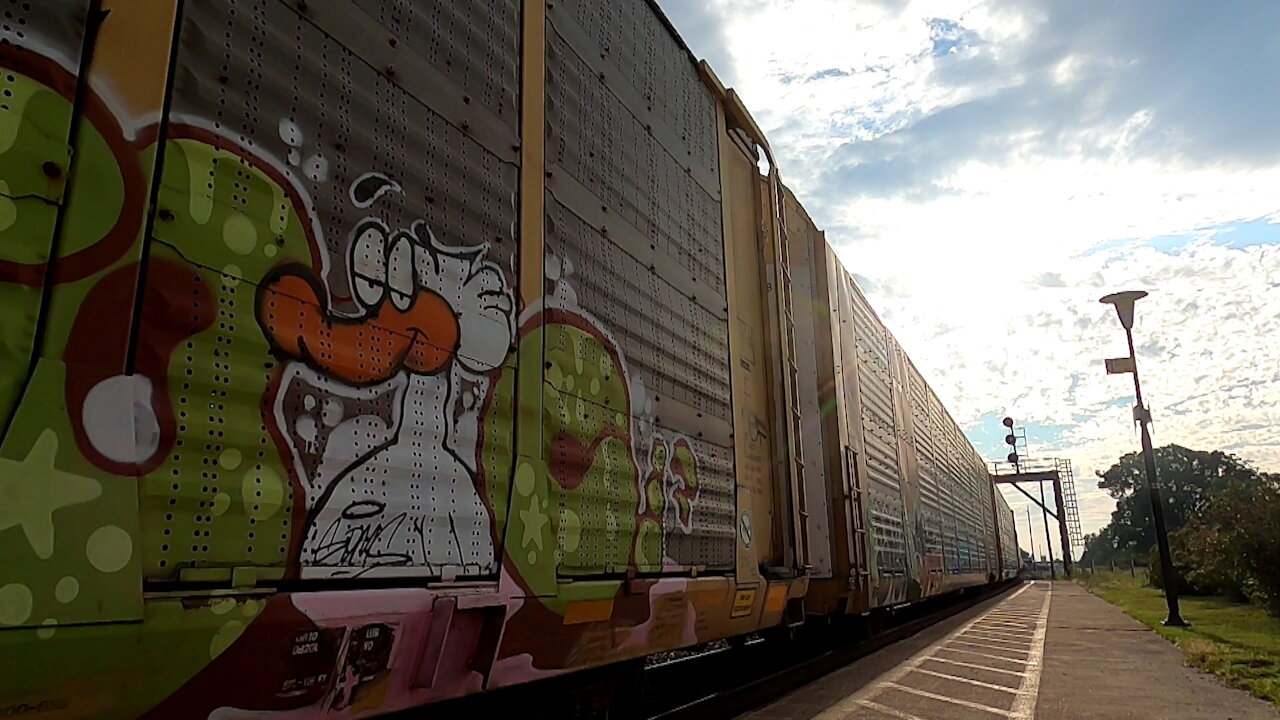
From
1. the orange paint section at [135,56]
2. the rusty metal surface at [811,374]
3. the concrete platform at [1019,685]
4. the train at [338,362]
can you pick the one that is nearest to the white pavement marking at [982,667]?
the concrete platform at [1019,685]

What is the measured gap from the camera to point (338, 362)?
237 cm

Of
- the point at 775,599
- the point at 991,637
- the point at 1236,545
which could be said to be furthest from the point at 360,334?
the point at 1236,545

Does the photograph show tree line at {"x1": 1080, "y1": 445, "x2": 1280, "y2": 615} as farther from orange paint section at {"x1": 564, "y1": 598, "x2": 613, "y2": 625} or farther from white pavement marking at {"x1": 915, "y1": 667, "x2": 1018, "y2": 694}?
orange paint section at {"x1": 564, "y1": 598, "x2": 613, "y2": 625}

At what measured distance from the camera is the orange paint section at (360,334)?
222cm

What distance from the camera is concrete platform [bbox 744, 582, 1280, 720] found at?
5621 millimetres

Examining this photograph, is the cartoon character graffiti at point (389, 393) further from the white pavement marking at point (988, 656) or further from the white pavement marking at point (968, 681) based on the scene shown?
the white pavement marking at point (988, 656)

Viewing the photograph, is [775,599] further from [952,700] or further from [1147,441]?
[1147,441]

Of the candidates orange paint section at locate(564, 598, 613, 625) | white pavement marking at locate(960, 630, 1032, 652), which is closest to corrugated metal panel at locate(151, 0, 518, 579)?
orange paint section at locate(564, 598, 613, 625)

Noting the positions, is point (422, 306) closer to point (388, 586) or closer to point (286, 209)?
point (286, 209)

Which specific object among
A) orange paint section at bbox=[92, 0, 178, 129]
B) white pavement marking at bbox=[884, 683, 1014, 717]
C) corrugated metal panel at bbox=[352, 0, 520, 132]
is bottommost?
white pavement marking at bbox=[884, 683, 1014, 717]

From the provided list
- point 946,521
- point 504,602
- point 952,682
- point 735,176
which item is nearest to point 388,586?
point 504,602

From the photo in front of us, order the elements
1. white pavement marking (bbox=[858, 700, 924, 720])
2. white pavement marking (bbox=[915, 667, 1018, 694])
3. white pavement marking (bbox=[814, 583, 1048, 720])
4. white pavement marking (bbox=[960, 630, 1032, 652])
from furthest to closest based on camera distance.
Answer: white pavement marking (bbox=[960, 630, 1032, 652]) < white pavement marking (bbox=[915, 667, 1018, 694]) < white pavement marking (bbox=[814, 583, 1048, 720]) < white pavement marking (bbox=[858, 700, 924, 720])

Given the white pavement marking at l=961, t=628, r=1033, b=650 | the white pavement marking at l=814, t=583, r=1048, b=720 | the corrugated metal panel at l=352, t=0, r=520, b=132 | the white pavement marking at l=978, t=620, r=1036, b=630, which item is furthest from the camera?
the white pavement marking at l=978, t=620, r=1036, b=630

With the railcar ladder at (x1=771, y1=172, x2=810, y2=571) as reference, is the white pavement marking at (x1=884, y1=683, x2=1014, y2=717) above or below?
below
